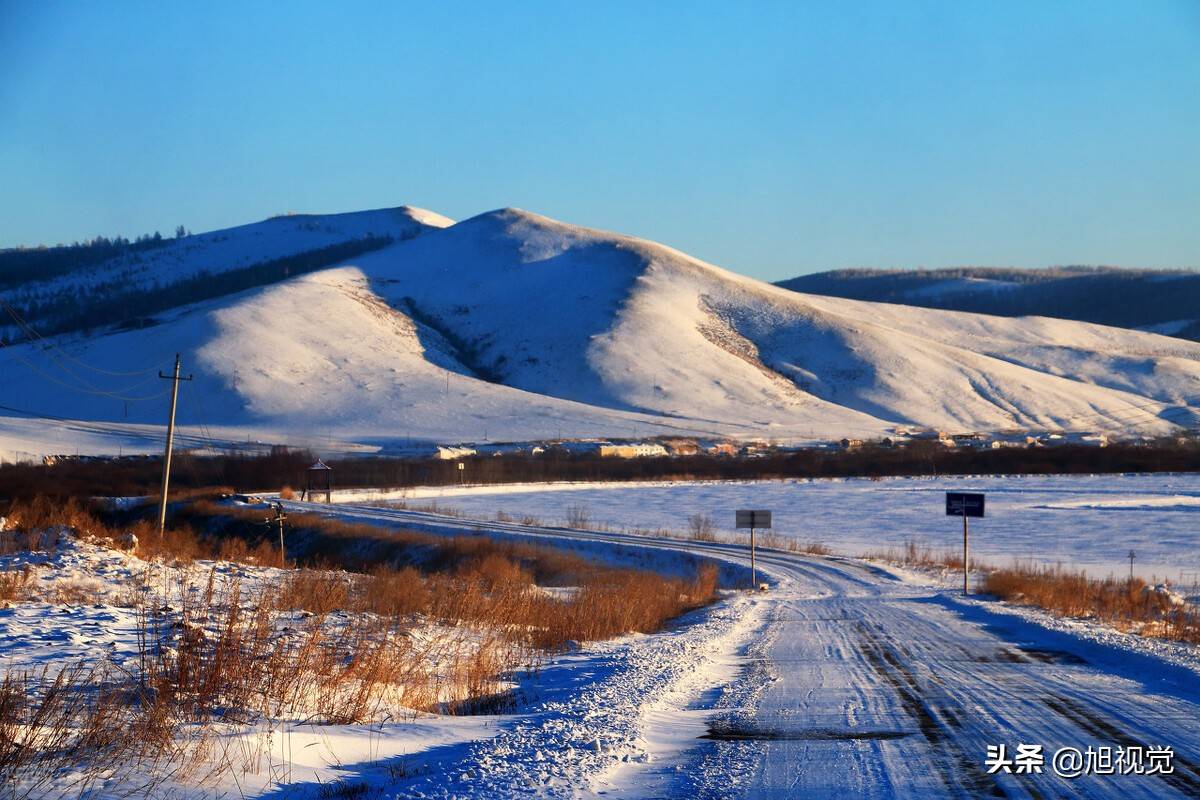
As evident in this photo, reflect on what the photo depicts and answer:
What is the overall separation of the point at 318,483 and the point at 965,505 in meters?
54.3

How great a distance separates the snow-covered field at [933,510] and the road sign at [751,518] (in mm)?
10970

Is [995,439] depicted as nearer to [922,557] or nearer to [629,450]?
[629,450]

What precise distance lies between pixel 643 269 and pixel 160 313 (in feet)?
261

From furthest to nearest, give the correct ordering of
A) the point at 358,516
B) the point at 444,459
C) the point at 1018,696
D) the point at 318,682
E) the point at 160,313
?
the point at 160,313, the point at 444,459, the point at 358,516, the point at 1018,696, the point at 318,682

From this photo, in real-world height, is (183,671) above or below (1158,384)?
below

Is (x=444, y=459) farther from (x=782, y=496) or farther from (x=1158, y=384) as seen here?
(x=1158, y=384)

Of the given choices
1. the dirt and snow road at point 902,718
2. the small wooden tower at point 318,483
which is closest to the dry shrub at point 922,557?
the dirt and snow road at point 902,718

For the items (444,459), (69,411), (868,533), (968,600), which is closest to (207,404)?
(69,411)

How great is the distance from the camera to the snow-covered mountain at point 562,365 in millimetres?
128750

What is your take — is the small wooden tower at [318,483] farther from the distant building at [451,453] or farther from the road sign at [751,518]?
the road sign at [751,518]

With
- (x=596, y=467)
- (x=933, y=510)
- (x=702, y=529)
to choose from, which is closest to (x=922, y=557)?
(x=702, y=529)

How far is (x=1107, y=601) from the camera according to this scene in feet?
76.5

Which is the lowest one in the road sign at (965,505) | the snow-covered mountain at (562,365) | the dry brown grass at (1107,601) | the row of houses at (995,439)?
the dry brown grass at (1107,601)

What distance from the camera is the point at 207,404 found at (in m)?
127
